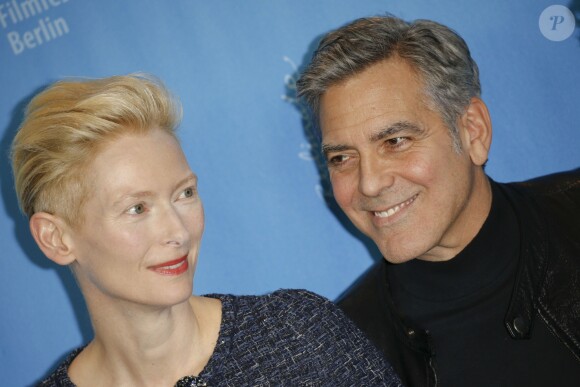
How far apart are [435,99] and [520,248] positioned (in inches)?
21.0

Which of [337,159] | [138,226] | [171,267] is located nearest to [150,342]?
[171,267]

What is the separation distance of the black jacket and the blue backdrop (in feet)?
0.79

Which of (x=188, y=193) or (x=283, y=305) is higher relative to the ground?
(x=188, y=193)

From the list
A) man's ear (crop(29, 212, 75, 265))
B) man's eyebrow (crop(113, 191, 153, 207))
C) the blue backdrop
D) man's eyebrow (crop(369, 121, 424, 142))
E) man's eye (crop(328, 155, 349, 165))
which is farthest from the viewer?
the blue backdrop

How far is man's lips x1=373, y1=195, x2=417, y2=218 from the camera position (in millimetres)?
2504

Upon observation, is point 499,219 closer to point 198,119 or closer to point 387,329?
point 387,329

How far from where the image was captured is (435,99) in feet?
8.25

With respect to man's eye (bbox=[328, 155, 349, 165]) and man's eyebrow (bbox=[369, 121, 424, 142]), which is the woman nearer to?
man's eye (bbox=[328, 155, 349, 165])

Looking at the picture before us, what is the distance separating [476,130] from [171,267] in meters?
1.05

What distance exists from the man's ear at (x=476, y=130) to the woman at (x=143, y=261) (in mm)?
645

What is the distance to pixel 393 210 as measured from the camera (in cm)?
254

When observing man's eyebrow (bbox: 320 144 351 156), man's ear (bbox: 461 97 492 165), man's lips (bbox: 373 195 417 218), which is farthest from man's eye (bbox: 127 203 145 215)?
man's ear (bbox: 461 97 492 165)

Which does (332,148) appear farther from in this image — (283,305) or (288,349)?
(288,349)

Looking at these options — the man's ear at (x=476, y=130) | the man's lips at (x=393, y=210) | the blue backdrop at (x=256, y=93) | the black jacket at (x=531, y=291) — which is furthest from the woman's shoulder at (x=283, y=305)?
the man's ear at (x=476, y=130)
